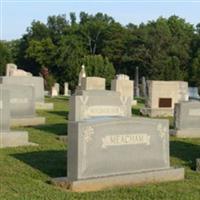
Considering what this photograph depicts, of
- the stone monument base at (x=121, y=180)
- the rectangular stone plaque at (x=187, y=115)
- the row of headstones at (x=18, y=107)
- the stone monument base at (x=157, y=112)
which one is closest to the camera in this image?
the stone monument base at (x=121, y=180)

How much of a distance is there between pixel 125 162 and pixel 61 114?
10.8m

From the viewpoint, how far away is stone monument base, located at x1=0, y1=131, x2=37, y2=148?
416 inches

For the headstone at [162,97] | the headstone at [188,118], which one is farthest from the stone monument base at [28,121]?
the headstone at [162,97]

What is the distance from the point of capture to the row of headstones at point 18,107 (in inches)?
426

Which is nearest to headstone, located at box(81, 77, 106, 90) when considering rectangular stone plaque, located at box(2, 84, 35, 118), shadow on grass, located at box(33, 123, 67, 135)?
rectangular stone plaque, located at box(2, 84, 35, 118)

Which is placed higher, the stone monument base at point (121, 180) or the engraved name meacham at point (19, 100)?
the engraved name meacham at point (19, 100)

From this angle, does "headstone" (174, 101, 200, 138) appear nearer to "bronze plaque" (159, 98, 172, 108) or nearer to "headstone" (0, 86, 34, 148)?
"headstone" (0, 86, 34, 148)

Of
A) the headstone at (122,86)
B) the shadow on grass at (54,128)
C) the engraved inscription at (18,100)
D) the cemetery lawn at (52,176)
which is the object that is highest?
the headstone at (122,86)

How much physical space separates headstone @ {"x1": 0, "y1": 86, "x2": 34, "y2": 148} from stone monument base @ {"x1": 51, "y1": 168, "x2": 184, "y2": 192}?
3.41 m

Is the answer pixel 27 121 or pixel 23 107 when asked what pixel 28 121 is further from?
pixel 23 107

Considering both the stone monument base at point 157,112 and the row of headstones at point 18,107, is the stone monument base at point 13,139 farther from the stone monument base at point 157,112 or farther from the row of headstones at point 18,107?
the stone monument base at point 157,112

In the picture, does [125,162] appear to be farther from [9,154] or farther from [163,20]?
[163,20]

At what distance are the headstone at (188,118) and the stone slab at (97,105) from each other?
4.87 ft

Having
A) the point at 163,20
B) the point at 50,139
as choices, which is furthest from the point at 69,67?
the point at 50,139
